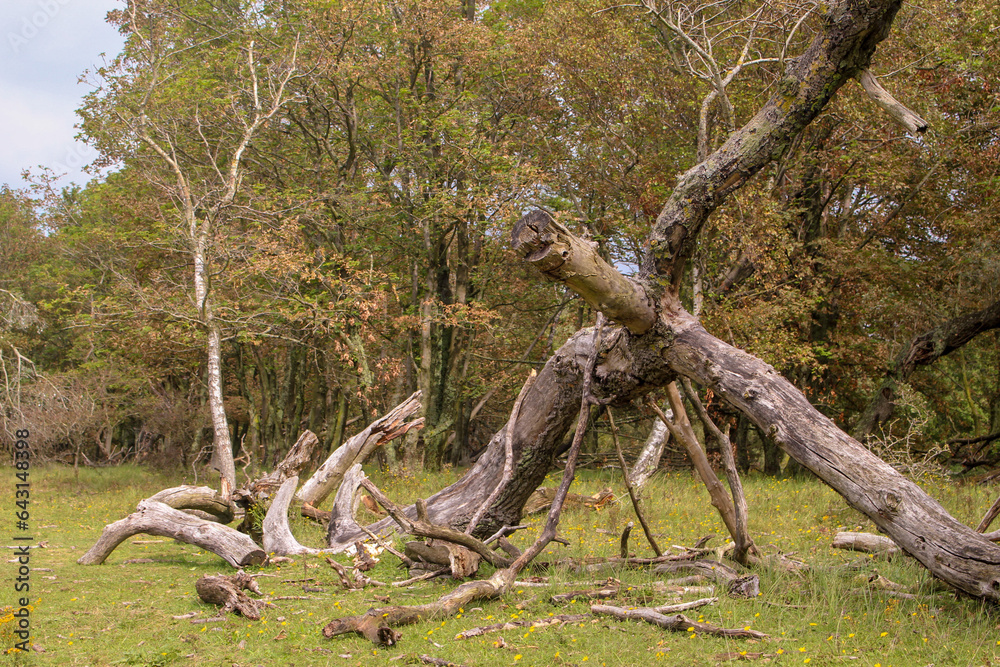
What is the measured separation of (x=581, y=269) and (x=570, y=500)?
7212 mm

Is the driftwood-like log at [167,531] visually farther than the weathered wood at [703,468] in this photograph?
Yes

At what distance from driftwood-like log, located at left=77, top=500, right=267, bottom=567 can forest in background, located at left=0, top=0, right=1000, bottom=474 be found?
6527mm

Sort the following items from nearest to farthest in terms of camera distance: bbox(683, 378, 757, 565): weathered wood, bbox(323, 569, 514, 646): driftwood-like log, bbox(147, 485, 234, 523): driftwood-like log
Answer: bbox(323, 569, 514, 646): driftwood-like log
bbox(683, 378, 757, 565): weathered wood
bbox(147, 485, 234, 523): driftwood-like log

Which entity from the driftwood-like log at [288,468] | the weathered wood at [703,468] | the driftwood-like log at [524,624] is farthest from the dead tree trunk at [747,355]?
the driftwood-like log at [288,468]

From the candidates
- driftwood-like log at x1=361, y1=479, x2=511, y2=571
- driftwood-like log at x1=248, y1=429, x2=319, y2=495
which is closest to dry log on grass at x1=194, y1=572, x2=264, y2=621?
driftwood-like log at x1=361, y1=479, x2=511, y2=571

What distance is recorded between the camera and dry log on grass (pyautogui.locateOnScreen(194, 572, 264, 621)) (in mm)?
6070

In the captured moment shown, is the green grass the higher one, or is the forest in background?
the forest in background

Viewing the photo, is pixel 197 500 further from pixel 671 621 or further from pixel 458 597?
pixel 671 621

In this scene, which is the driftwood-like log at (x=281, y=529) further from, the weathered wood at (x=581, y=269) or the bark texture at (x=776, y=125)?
the bark texture at (x=776, y=125)

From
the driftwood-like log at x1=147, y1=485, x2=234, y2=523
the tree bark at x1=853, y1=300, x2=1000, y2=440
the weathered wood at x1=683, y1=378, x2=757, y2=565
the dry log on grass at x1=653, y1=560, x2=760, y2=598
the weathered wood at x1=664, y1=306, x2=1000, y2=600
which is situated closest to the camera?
the weathered wood at x1=664, y1=306, x2=1000, y2=600

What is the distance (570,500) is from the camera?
11.6 meters

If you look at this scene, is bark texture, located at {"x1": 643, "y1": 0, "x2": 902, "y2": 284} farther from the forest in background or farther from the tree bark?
the tree bark

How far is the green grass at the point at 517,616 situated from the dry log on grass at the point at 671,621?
2.9 inches

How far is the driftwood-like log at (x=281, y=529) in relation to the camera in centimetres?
890
